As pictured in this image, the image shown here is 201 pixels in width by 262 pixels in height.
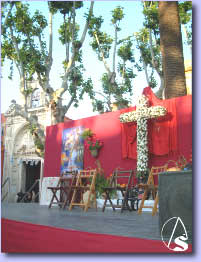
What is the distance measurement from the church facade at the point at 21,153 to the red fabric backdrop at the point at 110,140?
7038 millimetres

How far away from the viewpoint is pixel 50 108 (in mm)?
11578

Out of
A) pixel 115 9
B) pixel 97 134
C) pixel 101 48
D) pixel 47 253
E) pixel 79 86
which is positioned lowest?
pixel 47 253

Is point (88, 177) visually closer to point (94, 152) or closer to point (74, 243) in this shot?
point (94, 152)

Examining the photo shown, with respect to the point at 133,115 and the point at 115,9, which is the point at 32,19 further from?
the point at 133,115

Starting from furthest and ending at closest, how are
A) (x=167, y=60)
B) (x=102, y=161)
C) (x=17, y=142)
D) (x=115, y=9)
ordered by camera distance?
(x=17, y=142) < (x=115, y=9) < (x=102, y=161) < (x=167, y=60)

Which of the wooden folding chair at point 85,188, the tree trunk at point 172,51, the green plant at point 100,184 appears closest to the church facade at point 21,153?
the green plant at point 100,184

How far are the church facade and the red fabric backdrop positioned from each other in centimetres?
704

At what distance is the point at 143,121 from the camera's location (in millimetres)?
7637

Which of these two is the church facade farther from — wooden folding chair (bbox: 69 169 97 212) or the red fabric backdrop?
wooden folding chair (bbox: 69 169 97 212)

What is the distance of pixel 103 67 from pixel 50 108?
12.2 ft

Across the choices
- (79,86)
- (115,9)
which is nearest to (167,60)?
(115,9)

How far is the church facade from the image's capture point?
59.1 ft

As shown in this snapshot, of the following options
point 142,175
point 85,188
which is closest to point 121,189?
point 85,188

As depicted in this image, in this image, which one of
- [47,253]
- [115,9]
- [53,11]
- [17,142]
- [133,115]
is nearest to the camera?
[47,253]
